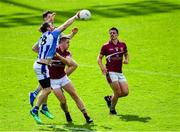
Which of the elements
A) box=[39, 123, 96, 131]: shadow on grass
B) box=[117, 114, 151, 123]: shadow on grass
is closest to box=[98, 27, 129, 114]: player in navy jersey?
box=[117, 114, 151, 123]: shadow on grass

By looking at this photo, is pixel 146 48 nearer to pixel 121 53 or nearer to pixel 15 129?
pixel 121 53

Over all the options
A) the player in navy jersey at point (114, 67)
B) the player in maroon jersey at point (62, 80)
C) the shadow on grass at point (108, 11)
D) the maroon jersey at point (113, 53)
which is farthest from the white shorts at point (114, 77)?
the shadow on grass at point (108, 11)

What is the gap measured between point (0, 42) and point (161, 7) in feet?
36.7

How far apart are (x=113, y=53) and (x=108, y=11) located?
19021 mm

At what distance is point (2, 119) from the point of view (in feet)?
60.4

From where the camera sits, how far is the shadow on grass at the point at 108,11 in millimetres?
36438

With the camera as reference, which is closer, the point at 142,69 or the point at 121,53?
the point at 121,53

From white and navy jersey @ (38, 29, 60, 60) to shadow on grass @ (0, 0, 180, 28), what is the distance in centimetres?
1807

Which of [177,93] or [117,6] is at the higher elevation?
[117,6]

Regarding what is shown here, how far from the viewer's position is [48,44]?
17328 millimetres

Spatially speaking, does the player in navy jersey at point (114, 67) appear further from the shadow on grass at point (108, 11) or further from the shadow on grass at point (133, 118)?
the shadow on grass at point (108, 11)

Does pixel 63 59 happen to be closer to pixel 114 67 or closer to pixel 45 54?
pixel 45 54

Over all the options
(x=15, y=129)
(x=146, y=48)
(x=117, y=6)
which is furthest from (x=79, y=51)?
(x=15, y=129)

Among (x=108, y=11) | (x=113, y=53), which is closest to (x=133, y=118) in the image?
(x=113, y=53)
